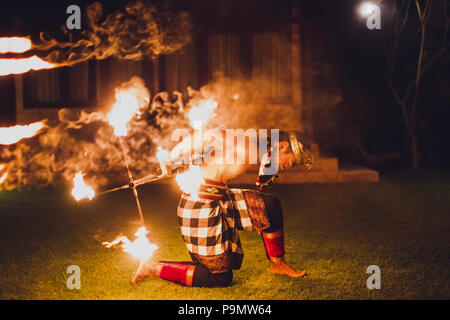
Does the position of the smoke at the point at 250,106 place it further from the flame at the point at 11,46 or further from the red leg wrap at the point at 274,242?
the red leg wrap at the point at 274,242

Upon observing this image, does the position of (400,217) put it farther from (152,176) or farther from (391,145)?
(391,145)

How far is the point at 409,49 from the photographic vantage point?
1242 cm

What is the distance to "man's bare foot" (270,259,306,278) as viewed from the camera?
3791 millimetres

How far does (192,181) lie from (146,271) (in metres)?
1.02

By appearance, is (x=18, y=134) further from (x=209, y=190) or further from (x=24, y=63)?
(x=209, y=190)

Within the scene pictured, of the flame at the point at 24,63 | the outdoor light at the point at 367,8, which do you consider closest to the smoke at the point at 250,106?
the outdoor light at the point at 367,8

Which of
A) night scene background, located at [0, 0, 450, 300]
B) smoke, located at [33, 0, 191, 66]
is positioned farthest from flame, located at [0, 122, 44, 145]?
smoke, located at [33, 0, 191, 66]

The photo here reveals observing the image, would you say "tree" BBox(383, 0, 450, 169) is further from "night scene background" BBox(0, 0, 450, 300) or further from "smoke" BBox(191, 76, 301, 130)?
"smoke" BBox(191, 76, 301, 130)

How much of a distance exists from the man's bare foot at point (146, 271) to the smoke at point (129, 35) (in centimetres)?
908

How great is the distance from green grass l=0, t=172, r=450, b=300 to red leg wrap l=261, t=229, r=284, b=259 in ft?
0.77

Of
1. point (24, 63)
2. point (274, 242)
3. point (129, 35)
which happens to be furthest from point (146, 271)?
point (129, 35)

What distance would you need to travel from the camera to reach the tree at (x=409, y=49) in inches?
437
